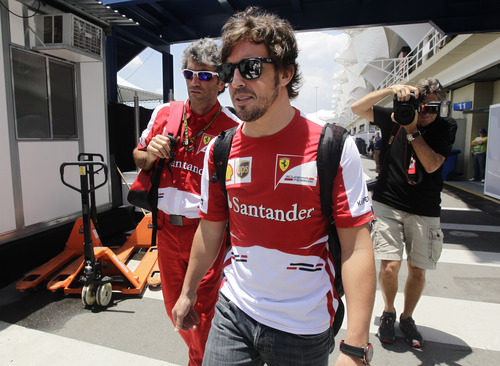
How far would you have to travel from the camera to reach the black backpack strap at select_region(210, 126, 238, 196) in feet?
5.49

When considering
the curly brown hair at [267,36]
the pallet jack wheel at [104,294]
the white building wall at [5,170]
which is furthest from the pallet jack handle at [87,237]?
the curly brown hair at [267,36]

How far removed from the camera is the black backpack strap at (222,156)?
167cm

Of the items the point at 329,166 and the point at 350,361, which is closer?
the point at 350,361

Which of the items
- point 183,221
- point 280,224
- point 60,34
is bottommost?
point 183,221

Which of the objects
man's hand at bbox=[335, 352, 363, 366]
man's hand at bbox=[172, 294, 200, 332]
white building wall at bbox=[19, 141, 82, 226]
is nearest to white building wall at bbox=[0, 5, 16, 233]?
white building wall at bbox=[19, 141, 82, 226]

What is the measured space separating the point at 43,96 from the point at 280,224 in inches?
208

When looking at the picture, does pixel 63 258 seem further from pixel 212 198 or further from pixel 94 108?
pixel 212 198

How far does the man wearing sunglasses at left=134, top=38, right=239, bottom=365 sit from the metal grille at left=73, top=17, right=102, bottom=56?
3.80 metres

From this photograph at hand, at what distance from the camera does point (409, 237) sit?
3.15m

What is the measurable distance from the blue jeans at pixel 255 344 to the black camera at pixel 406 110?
5.82 ft

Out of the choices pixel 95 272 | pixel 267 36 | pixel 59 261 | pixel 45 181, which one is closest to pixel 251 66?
pixel 267 36

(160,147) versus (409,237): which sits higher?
(160,147)

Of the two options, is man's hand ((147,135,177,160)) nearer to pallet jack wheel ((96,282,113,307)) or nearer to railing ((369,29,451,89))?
pallet jack wheel ((96,282,113,307))

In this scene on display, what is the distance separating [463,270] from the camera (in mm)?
5043
